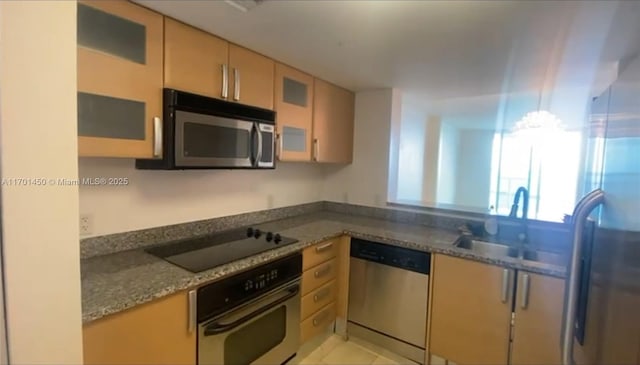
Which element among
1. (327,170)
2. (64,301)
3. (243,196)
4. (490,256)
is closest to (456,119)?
(327,170)

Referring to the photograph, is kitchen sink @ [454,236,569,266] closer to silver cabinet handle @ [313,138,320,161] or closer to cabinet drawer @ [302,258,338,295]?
cabinet drawer @ [302,258,338,295]

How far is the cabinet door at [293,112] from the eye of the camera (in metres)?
2.14

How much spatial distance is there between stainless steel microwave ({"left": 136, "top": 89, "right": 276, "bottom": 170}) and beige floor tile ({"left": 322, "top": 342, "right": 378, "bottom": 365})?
1.38m

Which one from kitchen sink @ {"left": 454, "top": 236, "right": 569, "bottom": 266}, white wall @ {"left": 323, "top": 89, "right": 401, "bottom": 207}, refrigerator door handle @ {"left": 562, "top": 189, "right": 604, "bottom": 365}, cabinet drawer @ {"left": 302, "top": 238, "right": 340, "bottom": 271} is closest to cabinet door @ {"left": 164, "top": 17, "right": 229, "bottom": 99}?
cabinet drawer @ {"left": 302, "top": 238, "right": 340, "bottom": 271}

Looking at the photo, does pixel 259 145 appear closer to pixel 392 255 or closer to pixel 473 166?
pixel 392 255

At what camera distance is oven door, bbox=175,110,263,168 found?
152 centimetres

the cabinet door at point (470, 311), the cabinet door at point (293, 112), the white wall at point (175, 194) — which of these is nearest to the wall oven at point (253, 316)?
the white wall at point (175, 194)

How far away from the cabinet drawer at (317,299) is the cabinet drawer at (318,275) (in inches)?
1.6

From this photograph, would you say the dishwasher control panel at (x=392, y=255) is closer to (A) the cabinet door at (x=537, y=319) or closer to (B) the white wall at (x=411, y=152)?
(A) the cabinet door at (x=537, y=319)

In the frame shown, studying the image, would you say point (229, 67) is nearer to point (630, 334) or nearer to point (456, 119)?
point (630, 334)

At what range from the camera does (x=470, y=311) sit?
188 cm

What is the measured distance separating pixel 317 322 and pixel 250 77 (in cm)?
170

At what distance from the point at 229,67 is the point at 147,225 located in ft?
3.33

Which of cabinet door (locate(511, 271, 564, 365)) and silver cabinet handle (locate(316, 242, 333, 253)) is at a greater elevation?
silver cabinet handle (locate(316, 242, 333, 253))
